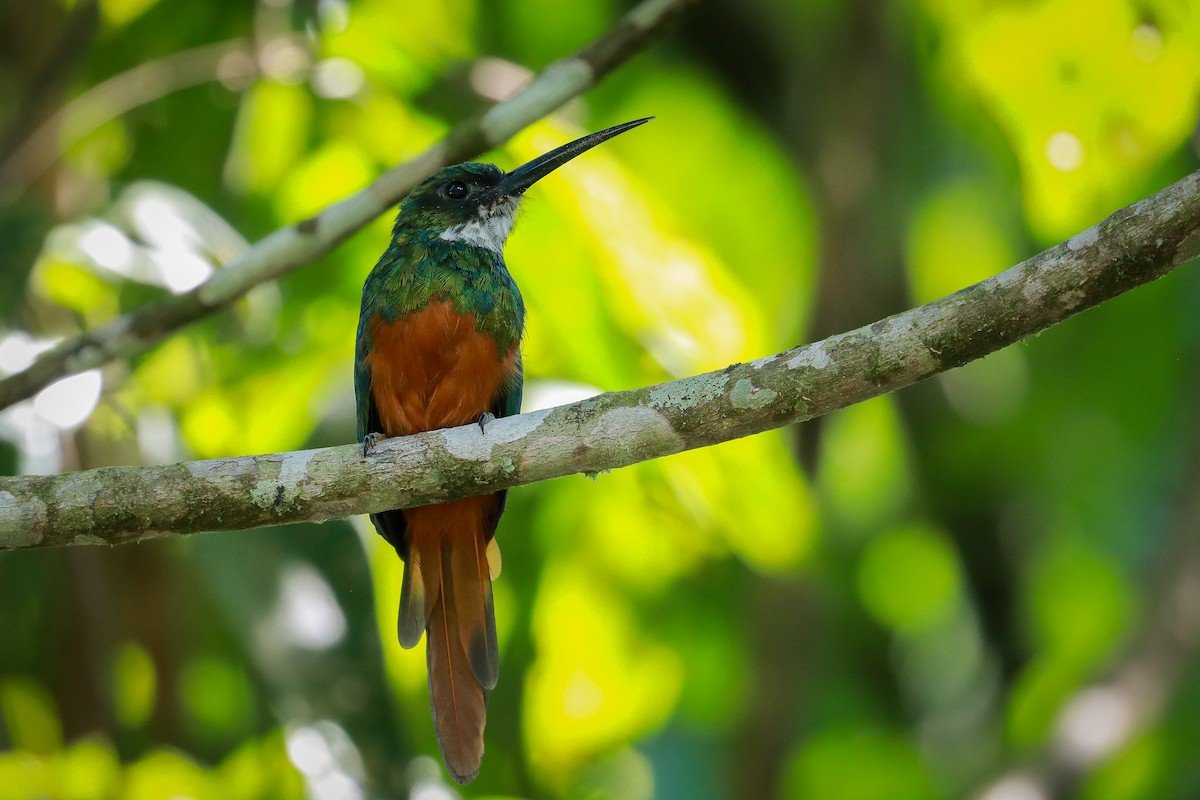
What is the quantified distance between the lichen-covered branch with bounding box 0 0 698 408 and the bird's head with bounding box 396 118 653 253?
0.52 metres

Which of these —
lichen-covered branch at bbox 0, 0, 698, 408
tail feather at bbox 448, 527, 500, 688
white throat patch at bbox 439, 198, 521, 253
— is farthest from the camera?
white throat patch at bbox 439, 198, 521, 253

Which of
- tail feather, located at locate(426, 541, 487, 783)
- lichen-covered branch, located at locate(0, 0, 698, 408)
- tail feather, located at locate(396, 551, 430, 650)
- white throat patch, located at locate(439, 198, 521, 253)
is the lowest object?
tail feather, located at locate(426, 541, 487, 783)

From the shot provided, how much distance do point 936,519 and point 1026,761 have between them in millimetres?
1208

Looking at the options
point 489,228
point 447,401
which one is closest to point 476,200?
point 489,228

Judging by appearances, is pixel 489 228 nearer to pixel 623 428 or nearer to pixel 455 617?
pixel 455 617

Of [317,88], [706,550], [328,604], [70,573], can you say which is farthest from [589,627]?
[317,88]

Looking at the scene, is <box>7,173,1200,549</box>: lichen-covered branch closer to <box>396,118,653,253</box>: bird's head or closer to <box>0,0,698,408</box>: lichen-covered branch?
<box>0,0,698,408</box>: lichen-covered branch

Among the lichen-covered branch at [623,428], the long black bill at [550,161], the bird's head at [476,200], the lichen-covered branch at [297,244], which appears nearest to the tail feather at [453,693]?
the lichen-covered branch at [623,428]

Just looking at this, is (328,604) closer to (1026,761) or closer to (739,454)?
(739,454)

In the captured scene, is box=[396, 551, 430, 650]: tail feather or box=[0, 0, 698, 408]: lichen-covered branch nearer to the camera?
box=[0, 0, 698, 408]: lichen-covered branch

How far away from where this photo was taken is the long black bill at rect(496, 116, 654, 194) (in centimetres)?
316

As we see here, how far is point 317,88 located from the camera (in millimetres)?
3365

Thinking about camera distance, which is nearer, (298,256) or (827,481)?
(298,256)

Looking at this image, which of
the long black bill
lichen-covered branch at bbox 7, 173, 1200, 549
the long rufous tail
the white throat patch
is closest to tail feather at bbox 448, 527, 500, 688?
the long rufous tail
